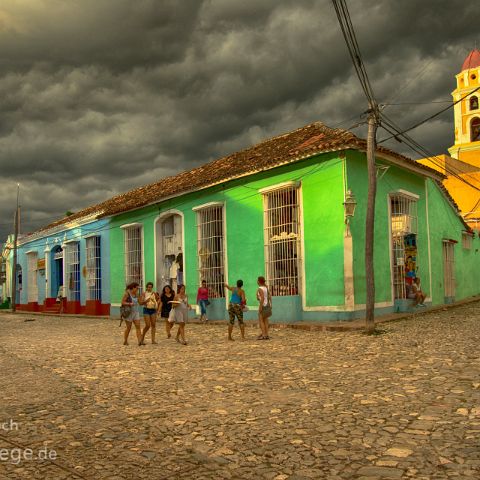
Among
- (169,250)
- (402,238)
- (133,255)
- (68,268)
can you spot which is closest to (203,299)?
(169,250)

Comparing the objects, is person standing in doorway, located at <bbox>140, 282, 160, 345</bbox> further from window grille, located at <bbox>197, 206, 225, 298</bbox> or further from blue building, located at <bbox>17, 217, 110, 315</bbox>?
blue building, located at <bbox>17, 217, 110, 315</bbox>

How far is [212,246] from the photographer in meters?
15.9

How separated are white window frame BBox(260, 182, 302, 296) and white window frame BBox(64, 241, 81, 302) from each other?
13182mm

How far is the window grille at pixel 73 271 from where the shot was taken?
24422 millimetres

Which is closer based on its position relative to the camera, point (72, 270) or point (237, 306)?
point (237, 306)

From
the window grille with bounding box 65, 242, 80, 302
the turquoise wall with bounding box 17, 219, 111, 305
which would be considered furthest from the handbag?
the window grille with bounding box 65, 242, 80, 302

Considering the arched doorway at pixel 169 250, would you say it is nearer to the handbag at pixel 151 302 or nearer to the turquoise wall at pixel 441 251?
the handbag at pixel 151 302

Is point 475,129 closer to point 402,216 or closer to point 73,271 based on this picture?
point 402,216

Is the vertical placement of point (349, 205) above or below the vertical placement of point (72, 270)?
above

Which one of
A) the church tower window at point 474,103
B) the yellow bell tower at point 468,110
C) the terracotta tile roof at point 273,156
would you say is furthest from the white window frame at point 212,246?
the church tower window at point 474,103

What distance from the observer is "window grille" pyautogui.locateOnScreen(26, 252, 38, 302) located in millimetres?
30156

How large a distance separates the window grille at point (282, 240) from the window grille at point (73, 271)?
13.2 meters

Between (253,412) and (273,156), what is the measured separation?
10.1 m

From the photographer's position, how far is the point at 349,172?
12430 mm
